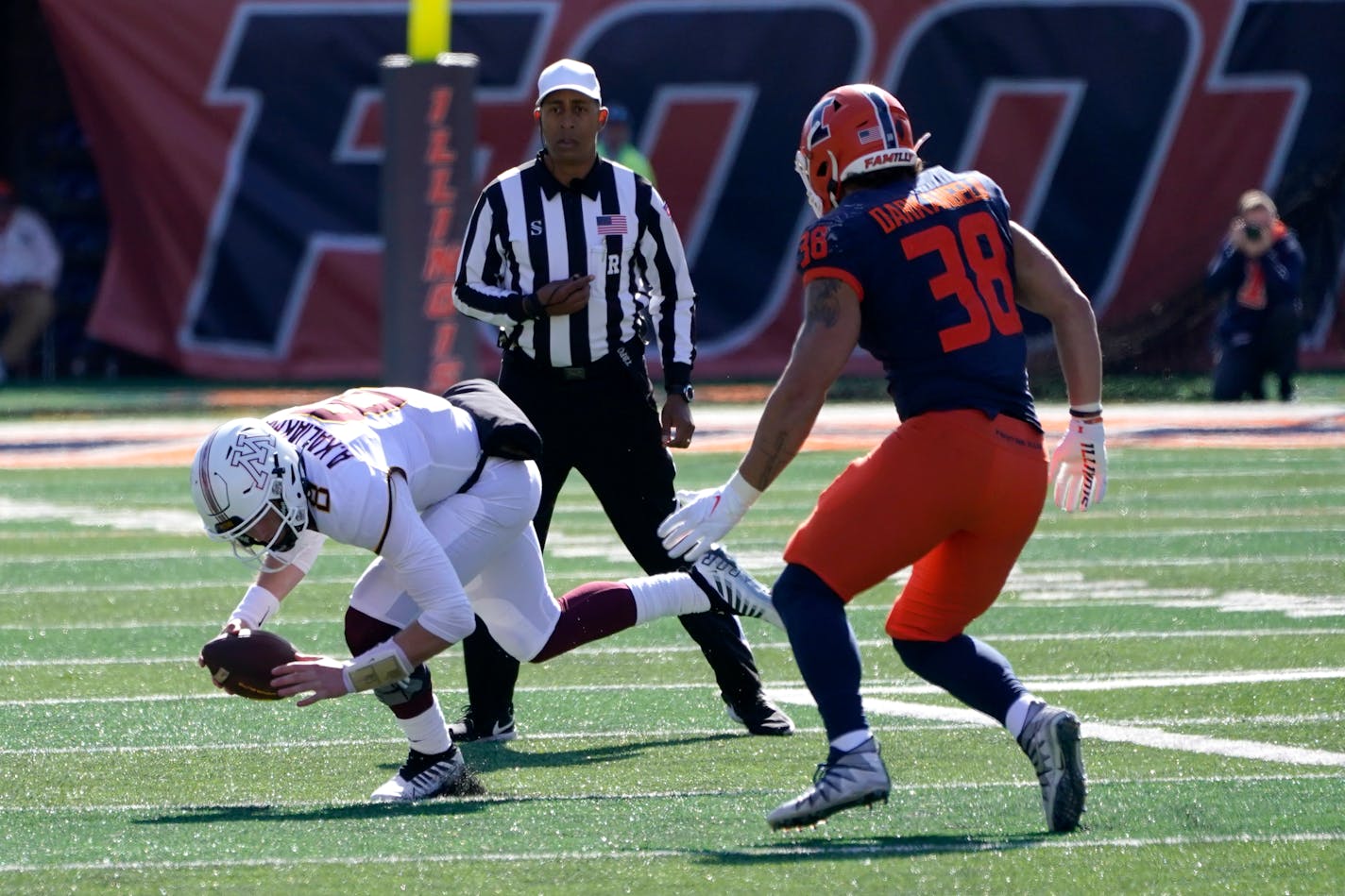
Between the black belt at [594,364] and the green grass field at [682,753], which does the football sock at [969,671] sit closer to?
the green grass field at [682,753]

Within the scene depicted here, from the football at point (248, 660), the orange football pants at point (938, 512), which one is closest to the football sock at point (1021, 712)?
the orange football pants at point (938, 512)

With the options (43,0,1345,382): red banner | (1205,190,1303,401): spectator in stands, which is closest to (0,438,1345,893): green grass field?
(1205,190,1303,401): spectator in stands

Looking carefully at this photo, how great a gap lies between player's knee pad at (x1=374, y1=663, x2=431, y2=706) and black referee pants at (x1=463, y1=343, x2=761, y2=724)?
2.77ft

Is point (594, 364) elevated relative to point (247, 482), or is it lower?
lower

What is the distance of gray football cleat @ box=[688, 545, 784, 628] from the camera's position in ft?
18.0

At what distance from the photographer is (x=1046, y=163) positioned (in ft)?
54.6

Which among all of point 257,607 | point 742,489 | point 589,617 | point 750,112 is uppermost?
point 742,489

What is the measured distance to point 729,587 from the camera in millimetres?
5508

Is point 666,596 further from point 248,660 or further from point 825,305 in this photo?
point 825,305

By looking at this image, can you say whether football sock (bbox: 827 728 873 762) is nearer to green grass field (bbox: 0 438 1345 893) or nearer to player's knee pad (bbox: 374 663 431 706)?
green grass field (bbox: 0 438 1345 893)

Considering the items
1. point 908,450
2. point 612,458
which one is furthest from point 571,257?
point 908,450

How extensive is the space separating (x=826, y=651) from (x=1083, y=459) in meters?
0.86

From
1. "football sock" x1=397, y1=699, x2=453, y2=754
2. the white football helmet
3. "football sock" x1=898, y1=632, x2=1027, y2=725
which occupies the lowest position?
"football sock" x1=397, y1=699, x2=453, y2=754

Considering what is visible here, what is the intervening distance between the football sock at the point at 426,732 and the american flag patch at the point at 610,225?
155cm
